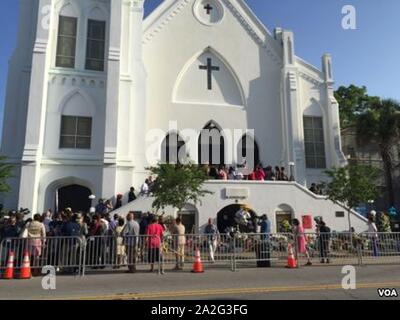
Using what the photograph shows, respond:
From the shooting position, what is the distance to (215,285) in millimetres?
8820

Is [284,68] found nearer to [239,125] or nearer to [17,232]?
[239,125]

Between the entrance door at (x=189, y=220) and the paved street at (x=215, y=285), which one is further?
the entrance door at (x=189, y=220)

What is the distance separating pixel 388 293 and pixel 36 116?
1748 cm

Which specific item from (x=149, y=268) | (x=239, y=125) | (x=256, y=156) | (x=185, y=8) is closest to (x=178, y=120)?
(x=239, y=125)

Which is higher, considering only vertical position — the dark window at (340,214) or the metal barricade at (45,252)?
the dark window at (340,214)

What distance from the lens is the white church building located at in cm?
2002

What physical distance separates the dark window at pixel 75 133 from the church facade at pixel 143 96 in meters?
0.05

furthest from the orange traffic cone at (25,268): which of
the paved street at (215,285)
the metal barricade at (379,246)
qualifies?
the metal barricade at (379,246)

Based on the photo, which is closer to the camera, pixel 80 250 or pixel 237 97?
pixel 80 250

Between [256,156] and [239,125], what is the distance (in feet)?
7.39

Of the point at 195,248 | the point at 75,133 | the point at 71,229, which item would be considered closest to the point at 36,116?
the point at 75,133

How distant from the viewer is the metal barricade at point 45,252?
1019 centimetres

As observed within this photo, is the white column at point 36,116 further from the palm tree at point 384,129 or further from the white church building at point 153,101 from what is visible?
the palm tree at point 384,129

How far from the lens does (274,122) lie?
83.0ft
